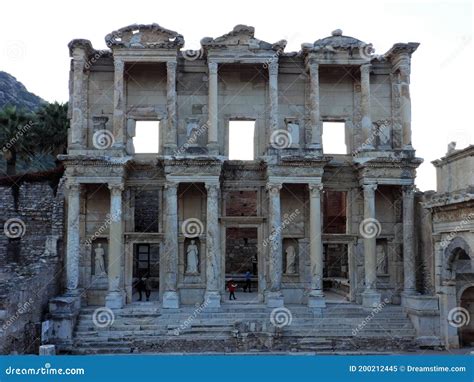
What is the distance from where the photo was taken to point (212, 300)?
21.6 m

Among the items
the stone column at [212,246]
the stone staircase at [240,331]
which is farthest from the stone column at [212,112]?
the stone staircase at [240,331]

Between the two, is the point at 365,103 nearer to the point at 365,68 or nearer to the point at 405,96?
the point at 365,68

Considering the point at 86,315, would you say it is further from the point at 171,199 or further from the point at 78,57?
the point at 78,57

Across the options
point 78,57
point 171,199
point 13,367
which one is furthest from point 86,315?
point 13,367

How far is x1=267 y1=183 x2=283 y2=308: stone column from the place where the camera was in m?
21.8

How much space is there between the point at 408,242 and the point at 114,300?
1137cm

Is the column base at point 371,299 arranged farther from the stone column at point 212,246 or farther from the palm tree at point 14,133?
the palm tree at point 14,133

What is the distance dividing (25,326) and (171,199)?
22.6ft

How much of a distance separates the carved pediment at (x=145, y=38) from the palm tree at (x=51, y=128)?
12.7 metres

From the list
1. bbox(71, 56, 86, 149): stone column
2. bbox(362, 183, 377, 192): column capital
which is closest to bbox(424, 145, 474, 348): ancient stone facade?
bbox(362, 183, 377, 192): column capital

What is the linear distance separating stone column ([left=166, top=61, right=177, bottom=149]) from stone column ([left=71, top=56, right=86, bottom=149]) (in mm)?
3360

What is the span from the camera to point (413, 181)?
22797 mm

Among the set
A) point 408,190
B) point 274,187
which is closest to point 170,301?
point 274,187

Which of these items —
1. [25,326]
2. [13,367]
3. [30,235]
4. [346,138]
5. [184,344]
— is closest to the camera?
[13,367]
